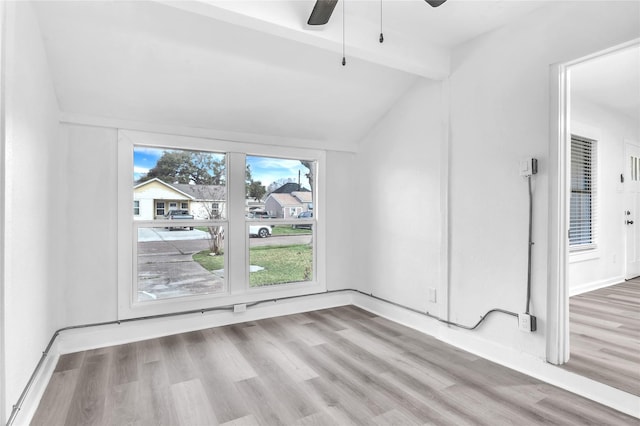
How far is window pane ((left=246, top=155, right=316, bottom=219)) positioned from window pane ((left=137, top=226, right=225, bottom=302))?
1.82 ft

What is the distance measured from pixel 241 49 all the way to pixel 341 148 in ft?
5.94

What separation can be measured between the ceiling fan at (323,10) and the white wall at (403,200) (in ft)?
4.45

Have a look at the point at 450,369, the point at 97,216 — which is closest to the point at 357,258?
the point at 450,369

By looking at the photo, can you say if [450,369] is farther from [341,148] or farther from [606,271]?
[606,271]

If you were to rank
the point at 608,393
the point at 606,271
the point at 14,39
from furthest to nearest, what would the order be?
the point at 606,271, the point at 608,393, the point at 14,39

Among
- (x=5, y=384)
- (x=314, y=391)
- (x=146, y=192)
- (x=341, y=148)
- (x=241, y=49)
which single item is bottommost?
(x=314, y=391)

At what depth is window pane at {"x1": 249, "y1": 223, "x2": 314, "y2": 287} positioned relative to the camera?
3838mm

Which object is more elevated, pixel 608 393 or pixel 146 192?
pixel 146 192

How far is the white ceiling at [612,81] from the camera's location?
3.23 meters

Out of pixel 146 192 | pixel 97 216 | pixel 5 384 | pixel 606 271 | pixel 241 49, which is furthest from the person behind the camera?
pixel 606 271

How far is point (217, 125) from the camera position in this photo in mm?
3467

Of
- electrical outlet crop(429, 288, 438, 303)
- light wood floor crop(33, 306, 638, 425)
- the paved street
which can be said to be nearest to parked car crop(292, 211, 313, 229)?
the paved street

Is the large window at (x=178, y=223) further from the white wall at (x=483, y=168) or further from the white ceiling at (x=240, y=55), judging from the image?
the white wall at (x=483, y=168)

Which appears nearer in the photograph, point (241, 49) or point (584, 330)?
point (241, 49)
